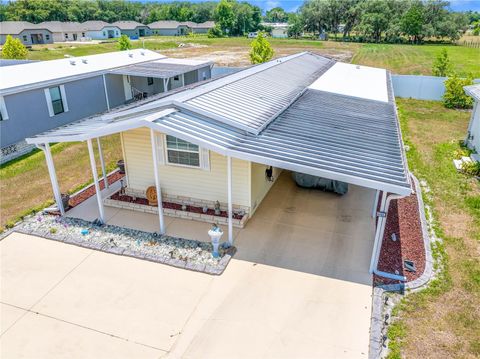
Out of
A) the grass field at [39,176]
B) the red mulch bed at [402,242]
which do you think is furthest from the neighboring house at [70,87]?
the red mulch bed at [402,242]

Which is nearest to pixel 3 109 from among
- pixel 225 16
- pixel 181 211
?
pixel 181 211

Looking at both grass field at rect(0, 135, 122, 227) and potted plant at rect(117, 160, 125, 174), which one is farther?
potted plant at rect(117, 160, 125, 174)

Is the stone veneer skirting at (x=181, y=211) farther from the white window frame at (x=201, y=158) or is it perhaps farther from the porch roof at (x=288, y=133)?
the porch roof at (x=288, y=133)

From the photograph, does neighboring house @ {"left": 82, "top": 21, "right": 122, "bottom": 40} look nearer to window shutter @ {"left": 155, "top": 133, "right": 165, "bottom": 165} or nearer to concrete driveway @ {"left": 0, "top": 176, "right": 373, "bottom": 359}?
Answer: window shutter @ {"left": 155, "top": 133, "right": 165, "bottom": 165}

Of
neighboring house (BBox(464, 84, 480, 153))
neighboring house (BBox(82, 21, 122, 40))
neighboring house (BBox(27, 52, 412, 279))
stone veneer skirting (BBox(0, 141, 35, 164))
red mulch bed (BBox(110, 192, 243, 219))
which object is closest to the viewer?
neighboring house (BBox(27, 52, 412, 279))

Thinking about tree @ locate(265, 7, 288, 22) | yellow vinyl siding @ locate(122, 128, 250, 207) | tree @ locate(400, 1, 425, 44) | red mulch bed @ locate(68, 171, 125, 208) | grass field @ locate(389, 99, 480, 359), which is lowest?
grass field @ locate(389, 99, 480, 359)

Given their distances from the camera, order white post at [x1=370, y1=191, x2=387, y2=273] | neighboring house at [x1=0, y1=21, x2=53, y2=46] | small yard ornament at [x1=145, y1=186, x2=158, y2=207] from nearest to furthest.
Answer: white post at [x1=370, y1=191, x2=387, y2=273] < small yard ornament at [x1=145, y1=186, x2=158, y2=207] < neighboring house at [x1=0, y1=21, x2=53, y2=46]

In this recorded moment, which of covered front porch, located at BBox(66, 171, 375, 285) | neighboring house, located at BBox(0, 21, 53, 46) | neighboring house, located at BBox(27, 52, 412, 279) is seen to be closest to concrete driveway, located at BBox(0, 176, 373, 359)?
covered front porch, located at BBox(66, 171, 375, 285)
